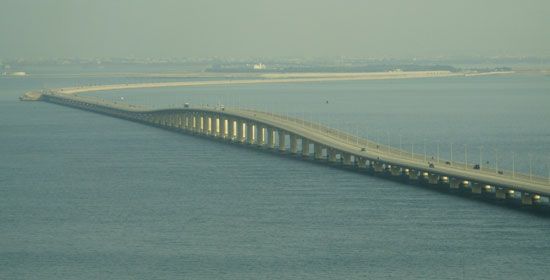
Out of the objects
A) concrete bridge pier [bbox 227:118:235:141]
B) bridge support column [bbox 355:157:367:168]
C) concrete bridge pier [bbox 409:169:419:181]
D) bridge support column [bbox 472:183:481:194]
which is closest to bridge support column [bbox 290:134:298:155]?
bridge support column [bbox 355:157:367:168]

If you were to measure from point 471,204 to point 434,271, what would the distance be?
A: 1683 centimetres

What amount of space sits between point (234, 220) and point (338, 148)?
26948 millimetres

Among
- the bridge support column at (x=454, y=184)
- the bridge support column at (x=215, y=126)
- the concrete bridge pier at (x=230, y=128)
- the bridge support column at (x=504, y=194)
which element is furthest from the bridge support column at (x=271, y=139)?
the bridge support column at (x=504, y=194)

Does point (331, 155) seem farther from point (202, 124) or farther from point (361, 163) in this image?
point (202, 124)

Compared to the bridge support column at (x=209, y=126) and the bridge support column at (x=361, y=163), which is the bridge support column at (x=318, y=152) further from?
the bridge support column at (x=209, y=126)

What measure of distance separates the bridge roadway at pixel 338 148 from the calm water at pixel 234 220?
169 centimetres

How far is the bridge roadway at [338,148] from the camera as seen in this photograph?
6731 centimetres

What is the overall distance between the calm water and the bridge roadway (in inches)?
66.7

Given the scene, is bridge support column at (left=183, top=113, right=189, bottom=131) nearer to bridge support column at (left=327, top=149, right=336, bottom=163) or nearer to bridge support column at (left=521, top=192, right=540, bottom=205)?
bridge support column at (left=327, top=149, right=336, bottom=163)

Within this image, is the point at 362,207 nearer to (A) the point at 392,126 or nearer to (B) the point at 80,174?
(B) the point at 80,174

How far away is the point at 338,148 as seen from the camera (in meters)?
86.6

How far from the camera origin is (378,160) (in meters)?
80.0

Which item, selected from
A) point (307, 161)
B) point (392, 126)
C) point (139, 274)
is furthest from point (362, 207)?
point (392, 126)

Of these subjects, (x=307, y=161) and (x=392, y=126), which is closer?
(x=307, y=161)
